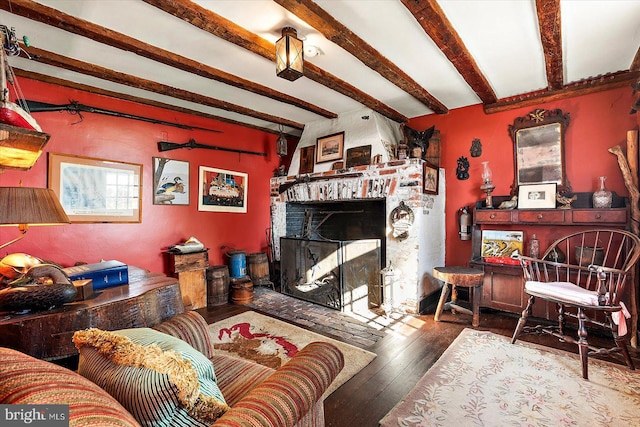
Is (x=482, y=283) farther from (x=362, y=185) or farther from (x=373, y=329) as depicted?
(x=362, y=185)

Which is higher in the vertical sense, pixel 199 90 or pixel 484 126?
pixel 199 90

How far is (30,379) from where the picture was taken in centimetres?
54

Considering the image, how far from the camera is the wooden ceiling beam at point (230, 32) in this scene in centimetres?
174

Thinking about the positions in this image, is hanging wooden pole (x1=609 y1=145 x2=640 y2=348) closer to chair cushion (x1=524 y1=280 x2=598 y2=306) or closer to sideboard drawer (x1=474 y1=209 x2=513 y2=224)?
chair cushion (x1=524 y1=280 x2=598 y2=306)

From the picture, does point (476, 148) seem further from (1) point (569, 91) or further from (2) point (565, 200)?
(2) point (565, 200)

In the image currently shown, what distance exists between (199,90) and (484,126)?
330 centimetres

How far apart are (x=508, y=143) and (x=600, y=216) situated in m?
1.14

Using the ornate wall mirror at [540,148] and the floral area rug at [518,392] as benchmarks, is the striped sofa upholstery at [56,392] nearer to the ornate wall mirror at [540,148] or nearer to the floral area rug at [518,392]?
the floral area rug at [518,392]

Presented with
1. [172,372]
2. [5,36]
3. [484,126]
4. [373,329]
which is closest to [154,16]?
[5,36]

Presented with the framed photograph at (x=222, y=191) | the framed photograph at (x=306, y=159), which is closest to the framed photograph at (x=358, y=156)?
the framed photograph at (x=306, y=159)

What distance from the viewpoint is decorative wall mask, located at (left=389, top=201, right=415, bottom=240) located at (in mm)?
3147

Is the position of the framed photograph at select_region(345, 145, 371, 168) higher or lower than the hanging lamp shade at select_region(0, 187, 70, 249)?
higher

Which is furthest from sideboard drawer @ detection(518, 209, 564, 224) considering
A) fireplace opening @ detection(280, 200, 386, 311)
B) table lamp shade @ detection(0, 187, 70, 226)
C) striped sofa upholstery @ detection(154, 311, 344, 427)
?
table lamp shade @ detection(0, 187, 70, 226)

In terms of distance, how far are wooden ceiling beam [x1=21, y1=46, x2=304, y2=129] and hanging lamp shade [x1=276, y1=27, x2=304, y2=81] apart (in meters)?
1.51
